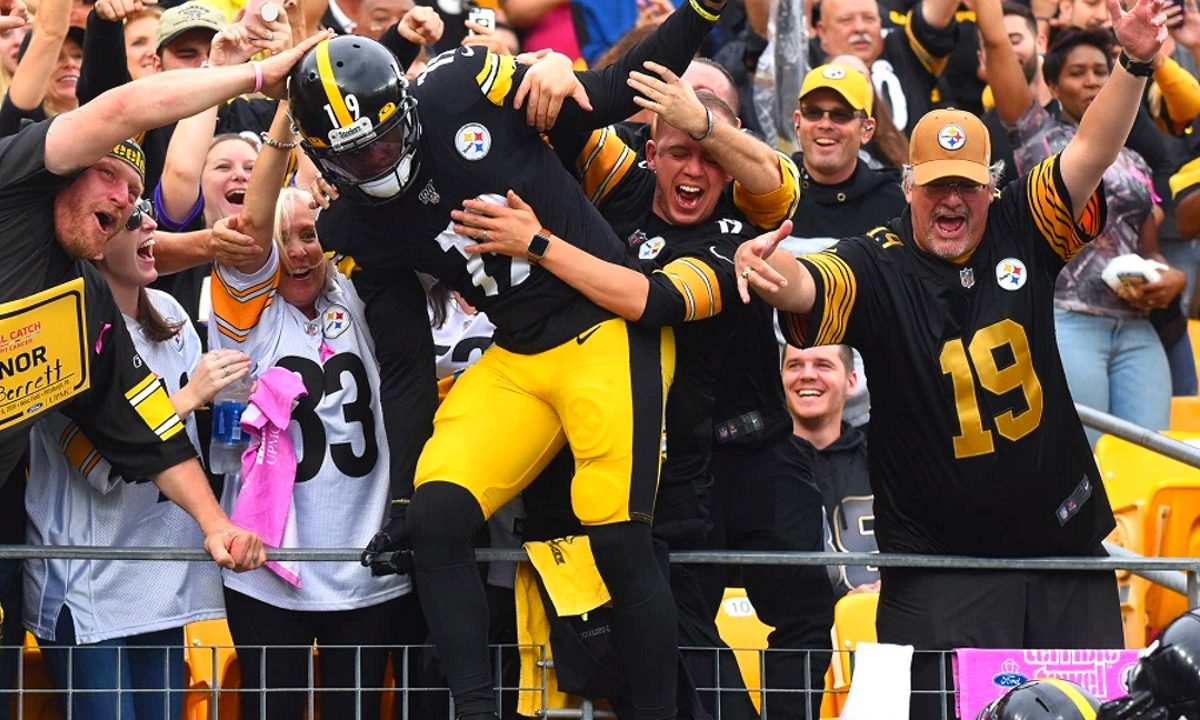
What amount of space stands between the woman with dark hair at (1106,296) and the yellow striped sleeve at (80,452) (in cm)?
408

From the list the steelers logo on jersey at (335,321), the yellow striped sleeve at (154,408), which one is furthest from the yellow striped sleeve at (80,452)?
the steelers logo on jersey at (335,321)

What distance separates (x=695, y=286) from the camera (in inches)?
211

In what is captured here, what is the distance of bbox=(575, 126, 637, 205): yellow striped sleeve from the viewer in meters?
5.74

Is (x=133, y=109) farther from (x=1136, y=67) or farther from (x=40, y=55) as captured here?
(x=1136, y=67)

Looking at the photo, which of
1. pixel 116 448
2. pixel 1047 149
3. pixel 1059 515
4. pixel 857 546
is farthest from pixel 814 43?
pixel 116 448

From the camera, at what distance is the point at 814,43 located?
903 cm

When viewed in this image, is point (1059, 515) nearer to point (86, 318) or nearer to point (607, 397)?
point (607, 397)

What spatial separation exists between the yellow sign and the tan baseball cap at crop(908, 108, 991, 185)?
2.40 m

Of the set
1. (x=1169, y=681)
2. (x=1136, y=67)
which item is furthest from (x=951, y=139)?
(x=1169, y=681)

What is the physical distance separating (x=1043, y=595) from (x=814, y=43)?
13.2ft

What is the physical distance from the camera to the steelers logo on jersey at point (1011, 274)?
18.6 feet

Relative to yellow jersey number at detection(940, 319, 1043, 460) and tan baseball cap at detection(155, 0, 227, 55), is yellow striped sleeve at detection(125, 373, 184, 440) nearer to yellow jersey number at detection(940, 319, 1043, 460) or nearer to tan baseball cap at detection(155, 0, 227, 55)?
tan baseball cap at detection(155, 0, 227, 55)

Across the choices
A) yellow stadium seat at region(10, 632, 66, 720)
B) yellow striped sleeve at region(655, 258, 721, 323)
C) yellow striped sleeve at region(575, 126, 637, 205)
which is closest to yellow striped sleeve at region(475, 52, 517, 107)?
yellow striped sleeve at region(575, 126, 637, 205)

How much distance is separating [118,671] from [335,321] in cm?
119
